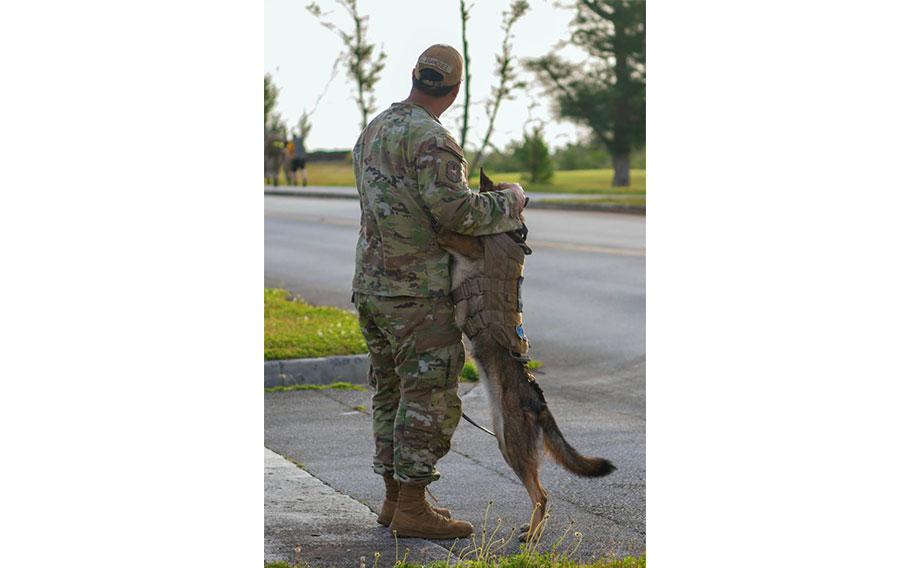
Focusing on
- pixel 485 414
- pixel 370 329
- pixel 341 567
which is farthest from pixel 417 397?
pixel 485 414

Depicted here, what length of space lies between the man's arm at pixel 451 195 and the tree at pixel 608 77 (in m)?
35.4

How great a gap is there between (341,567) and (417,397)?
72cm

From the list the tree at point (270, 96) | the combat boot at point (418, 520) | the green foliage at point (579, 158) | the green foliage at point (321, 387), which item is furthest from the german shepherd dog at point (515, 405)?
the green foliage at point (579, 158)

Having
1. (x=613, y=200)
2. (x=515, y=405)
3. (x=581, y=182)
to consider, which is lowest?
(x=515, y=405)

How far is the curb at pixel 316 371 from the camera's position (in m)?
8.39

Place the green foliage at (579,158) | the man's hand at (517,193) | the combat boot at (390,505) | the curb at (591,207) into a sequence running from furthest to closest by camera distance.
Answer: the green foliage at (579,158)
the curb at (591,207)
the combat boot at (390,505)
the man's hand at (517,193)

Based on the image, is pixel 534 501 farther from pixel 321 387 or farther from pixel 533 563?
pixel 321 387

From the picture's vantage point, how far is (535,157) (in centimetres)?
4034

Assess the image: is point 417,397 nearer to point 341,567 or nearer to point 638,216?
point 341,567

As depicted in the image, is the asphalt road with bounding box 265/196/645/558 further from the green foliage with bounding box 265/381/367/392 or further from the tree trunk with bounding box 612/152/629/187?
the tree trunk with bounding box 612/152/629/187

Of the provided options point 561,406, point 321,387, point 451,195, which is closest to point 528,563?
point 451,195

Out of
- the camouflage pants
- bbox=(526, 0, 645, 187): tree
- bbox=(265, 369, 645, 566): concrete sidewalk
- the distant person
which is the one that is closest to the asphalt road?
Result: bbox=(265, 369, 645, 566): concrete sidewalk

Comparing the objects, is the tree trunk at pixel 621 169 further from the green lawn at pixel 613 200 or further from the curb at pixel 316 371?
the curb at pixel 316 371

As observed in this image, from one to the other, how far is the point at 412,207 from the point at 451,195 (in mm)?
209
